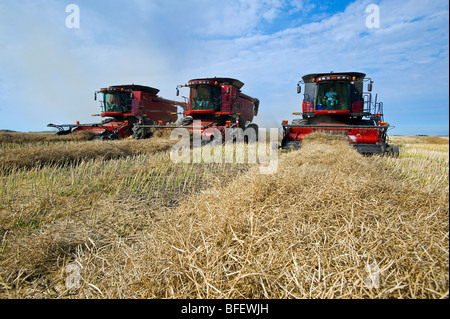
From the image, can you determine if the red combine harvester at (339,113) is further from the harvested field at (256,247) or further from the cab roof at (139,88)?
the cab roof at (139,88)

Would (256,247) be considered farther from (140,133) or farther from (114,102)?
(114,102)

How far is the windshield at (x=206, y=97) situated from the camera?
12.9 m

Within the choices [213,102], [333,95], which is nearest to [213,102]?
[213,102]

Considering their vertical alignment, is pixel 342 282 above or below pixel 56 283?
above

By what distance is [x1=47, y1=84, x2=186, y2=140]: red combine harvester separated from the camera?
43.8ft

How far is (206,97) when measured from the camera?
42.3ft

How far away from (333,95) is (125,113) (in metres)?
11.0

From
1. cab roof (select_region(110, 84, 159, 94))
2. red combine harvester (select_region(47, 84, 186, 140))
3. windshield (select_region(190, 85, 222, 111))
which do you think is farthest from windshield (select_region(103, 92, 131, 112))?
windshield (select_region(190, 85, 222, 111))

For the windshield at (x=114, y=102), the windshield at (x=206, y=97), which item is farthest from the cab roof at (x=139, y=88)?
the windshield at (x=206, y=97)

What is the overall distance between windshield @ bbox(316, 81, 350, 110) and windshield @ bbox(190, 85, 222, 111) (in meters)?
4.83
